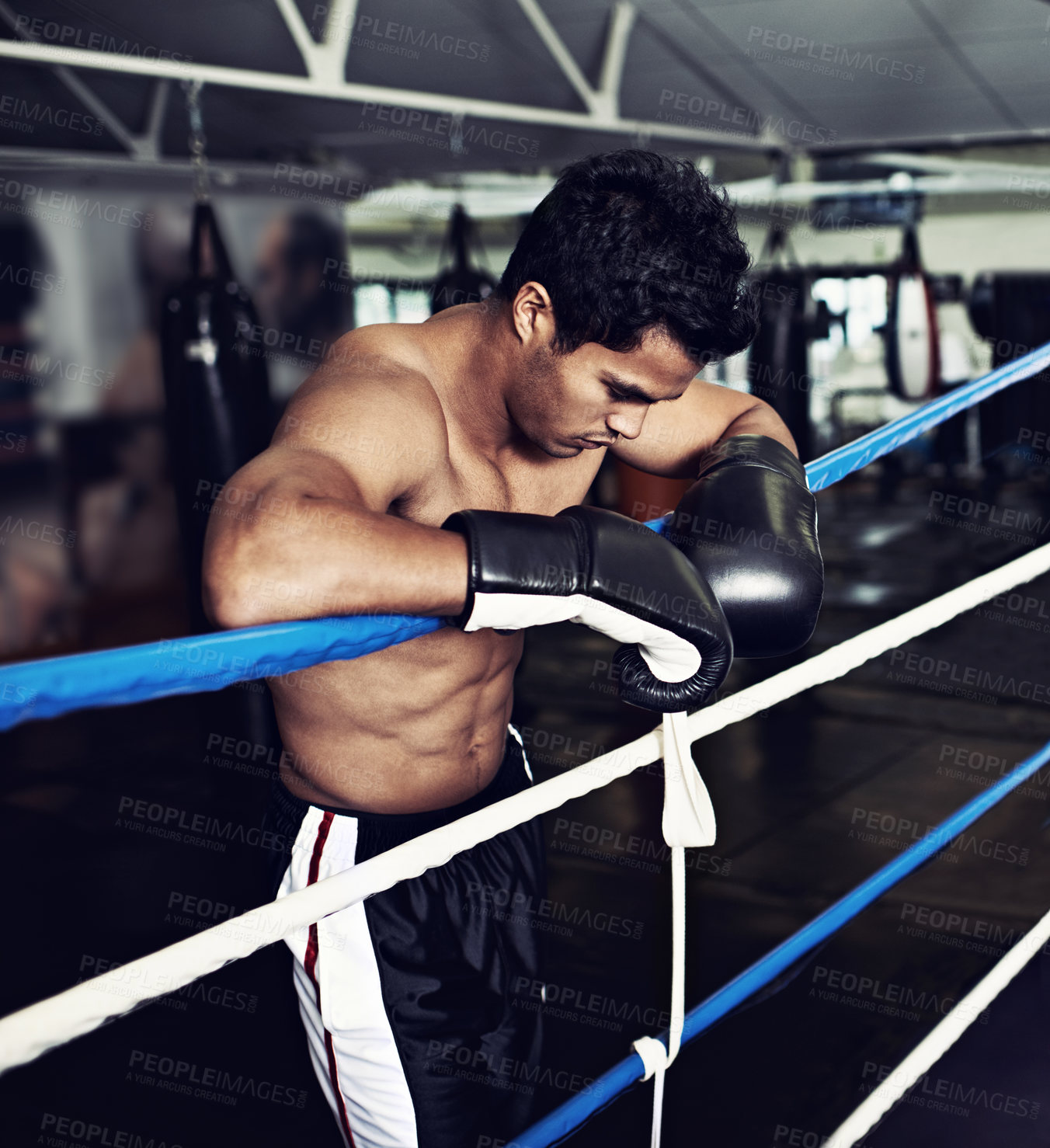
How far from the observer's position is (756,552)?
0.88 meters

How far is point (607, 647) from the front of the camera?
4301mm

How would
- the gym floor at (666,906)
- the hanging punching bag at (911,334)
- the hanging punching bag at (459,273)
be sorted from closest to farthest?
1. the gym floor at (666,906)
2. the hanging punching bag at (459,273)
3. the hanging punching bag at (911,334)

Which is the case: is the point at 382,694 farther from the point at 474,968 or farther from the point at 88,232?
the point at 88,232

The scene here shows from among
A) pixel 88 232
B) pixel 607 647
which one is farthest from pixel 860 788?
pixel 88 232

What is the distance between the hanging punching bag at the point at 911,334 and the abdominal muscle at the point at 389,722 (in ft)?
15.5

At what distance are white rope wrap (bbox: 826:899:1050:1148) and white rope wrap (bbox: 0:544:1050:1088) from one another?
1.48 ft

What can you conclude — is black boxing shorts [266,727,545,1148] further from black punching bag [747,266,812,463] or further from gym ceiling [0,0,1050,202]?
black punching bag [747,266,812,463]

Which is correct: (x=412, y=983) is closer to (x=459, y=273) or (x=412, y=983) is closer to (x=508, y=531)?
(x=508, y=531)

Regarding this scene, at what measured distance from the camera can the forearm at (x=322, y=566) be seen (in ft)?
2.07

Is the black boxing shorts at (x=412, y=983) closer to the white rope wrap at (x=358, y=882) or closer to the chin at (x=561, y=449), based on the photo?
the white rope wrap at (x=358, y=882)

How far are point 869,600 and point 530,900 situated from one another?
12.5 feet

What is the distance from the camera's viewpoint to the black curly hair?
0.90m

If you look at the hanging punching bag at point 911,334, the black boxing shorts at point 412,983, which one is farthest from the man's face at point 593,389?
the hanging punching bag at point 911,334

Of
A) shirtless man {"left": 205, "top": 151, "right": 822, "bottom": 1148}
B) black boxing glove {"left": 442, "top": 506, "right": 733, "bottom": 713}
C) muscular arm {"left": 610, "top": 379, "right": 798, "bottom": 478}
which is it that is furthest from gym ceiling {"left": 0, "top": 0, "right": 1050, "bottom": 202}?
black boxing glove {"left": 442, "top": 506, "right": 733, "bottom": 713}
